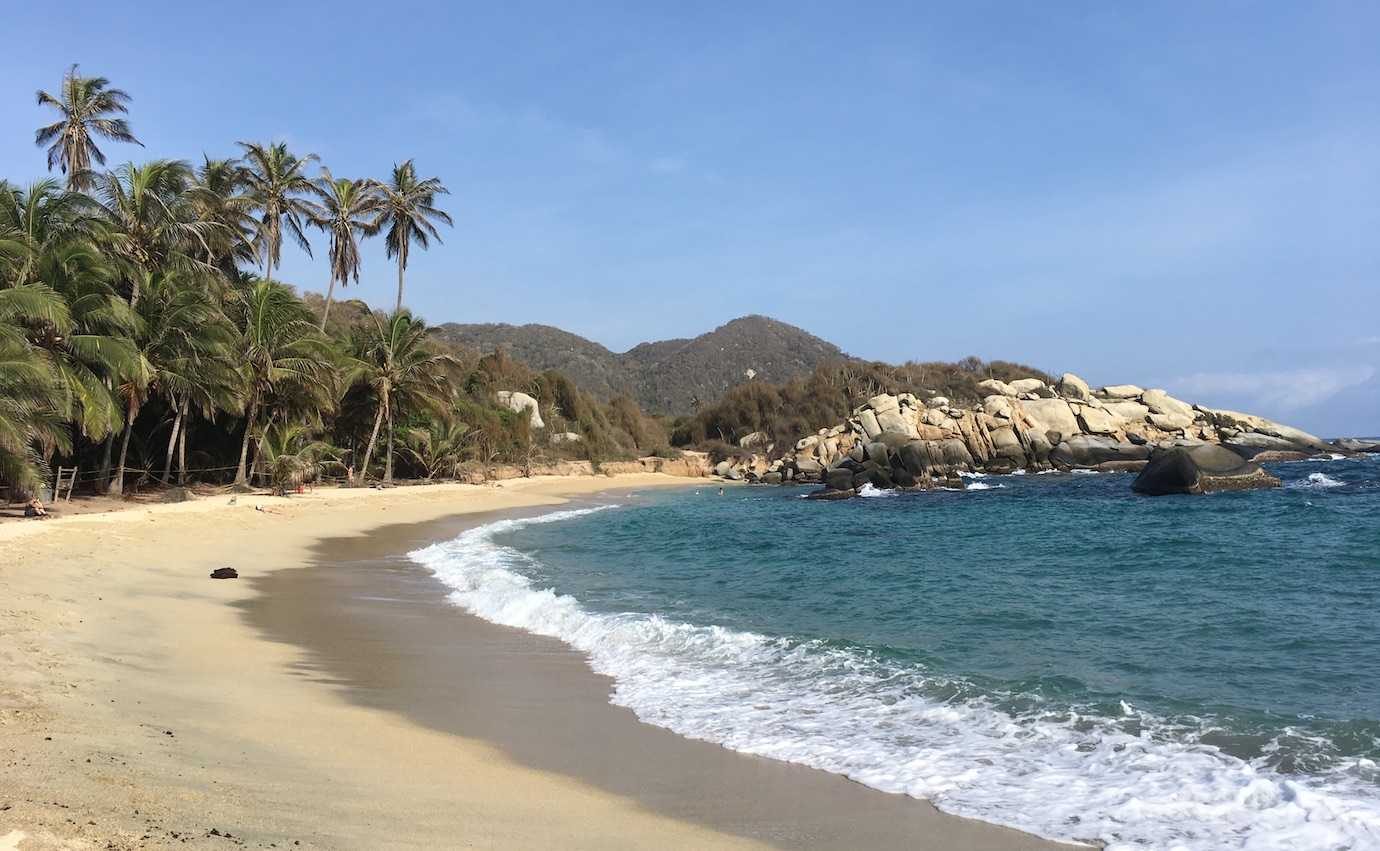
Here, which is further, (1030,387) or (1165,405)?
(1030,387)

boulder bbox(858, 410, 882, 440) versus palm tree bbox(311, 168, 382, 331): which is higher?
palm tree bbox(311, 168, 382, 331)

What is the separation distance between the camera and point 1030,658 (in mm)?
9508

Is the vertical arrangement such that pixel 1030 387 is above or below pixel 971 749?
above

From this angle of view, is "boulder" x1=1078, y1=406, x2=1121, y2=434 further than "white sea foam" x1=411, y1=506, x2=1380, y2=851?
Yes

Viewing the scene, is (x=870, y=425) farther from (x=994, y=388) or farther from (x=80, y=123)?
(x=80, y=123)

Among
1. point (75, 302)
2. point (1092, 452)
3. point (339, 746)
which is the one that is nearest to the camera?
point (339, 746)

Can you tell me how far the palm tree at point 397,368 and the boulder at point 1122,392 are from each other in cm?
4939

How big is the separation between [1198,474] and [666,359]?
9398cm

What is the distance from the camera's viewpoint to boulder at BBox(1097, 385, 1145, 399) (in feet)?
204

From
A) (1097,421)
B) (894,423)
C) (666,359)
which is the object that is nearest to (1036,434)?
(1097,421)

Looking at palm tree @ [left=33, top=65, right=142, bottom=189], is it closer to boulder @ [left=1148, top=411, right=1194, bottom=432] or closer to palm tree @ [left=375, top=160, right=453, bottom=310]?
palm tree @ [left=375, top=160, right=453, bottom=310]

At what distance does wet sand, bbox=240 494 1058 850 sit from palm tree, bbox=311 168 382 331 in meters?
30.2

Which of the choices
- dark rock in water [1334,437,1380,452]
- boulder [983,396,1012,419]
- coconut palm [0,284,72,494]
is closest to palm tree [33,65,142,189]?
coconut palm [0,284,72,494]

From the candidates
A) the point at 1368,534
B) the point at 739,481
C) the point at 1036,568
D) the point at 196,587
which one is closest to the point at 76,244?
the point at 196,587
